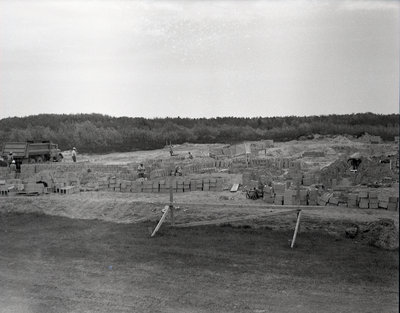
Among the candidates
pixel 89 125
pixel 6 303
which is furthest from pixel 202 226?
pixel 89 125

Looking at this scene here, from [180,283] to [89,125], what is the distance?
115 ft

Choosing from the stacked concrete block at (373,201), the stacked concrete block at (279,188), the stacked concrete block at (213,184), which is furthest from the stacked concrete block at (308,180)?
the stacked concrete block at (373,201)

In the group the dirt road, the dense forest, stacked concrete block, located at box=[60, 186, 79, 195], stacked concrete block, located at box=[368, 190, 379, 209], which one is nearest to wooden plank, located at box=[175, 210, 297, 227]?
the dirt road

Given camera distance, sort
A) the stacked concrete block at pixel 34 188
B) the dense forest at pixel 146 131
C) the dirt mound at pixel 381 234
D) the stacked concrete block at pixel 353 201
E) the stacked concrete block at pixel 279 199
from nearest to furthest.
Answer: the dirt mound at pixel 381 234, the stacked concrete block at pixel 353 201, the stacked concrete block at pixel 279 199, the stacked concrete block at pixel 34 188, the dense forest at pixel 146 131

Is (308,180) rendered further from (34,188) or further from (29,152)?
(29,152)

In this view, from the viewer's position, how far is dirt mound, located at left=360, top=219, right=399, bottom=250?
10.7 m

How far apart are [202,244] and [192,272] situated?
1.93 meters

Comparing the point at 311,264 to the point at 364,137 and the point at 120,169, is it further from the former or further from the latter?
the point at 364,137

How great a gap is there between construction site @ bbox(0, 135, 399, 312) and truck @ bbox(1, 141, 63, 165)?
19.6ft

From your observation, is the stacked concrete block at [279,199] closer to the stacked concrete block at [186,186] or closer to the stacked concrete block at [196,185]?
the stacked concrete block at [196,185]

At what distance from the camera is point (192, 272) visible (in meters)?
9.48

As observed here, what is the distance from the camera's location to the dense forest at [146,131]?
38.1 m

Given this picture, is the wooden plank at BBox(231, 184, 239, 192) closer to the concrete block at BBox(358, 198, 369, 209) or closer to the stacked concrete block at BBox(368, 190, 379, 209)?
the concrete block at BBox(358, 198, 369, 209)

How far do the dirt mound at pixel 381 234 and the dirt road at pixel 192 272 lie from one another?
0.32 m
